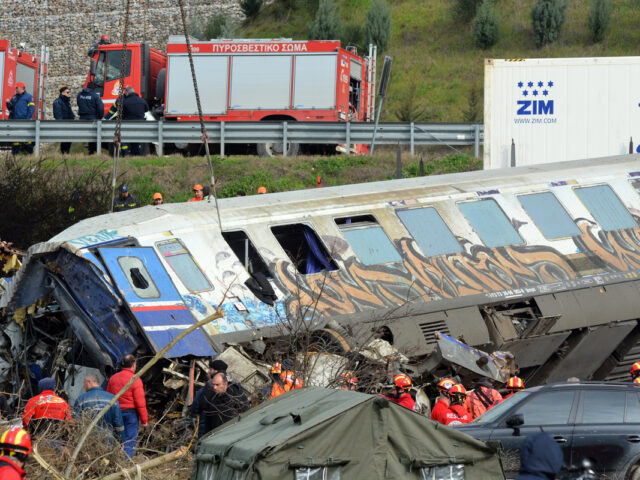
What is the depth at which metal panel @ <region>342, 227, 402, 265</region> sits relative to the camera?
1628 centimetres

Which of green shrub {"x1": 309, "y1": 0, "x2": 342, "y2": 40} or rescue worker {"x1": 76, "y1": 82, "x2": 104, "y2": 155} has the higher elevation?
green shrub {"x1": 309, "y1": 0, "x2": 342, "y2": 40}

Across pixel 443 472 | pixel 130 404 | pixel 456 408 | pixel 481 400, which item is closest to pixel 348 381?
pixel 456 408

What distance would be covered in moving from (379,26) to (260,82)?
24.3 m

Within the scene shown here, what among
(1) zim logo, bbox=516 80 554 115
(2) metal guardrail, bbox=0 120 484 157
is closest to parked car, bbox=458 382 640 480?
(1) zim logo, bbox=516 80 554 115

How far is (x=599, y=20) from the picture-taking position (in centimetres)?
5116

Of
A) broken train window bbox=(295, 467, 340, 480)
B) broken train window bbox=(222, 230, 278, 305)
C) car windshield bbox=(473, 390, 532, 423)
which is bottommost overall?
car windshield bbox=(473, 390, 532, 423)

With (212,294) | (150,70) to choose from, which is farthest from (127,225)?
(150,70)

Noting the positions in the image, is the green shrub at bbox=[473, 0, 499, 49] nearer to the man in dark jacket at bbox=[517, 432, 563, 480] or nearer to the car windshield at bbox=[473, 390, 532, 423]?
the car windshield at bbox=[473, 390, 532, 423]

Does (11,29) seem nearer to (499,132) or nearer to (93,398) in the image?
(499,132)

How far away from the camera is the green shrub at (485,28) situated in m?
52.5

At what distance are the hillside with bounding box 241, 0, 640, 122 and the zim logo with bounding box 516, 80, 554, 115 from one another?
19819 mm

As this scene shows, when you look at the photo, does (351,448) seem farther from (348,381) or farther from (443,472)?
(348,381)

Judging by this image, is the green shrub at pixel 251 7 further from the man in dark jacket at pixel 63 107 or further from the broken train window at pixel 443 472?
the broken train window at pixel 443 472

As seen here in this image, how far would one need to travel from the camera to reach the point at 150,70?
108 feet
